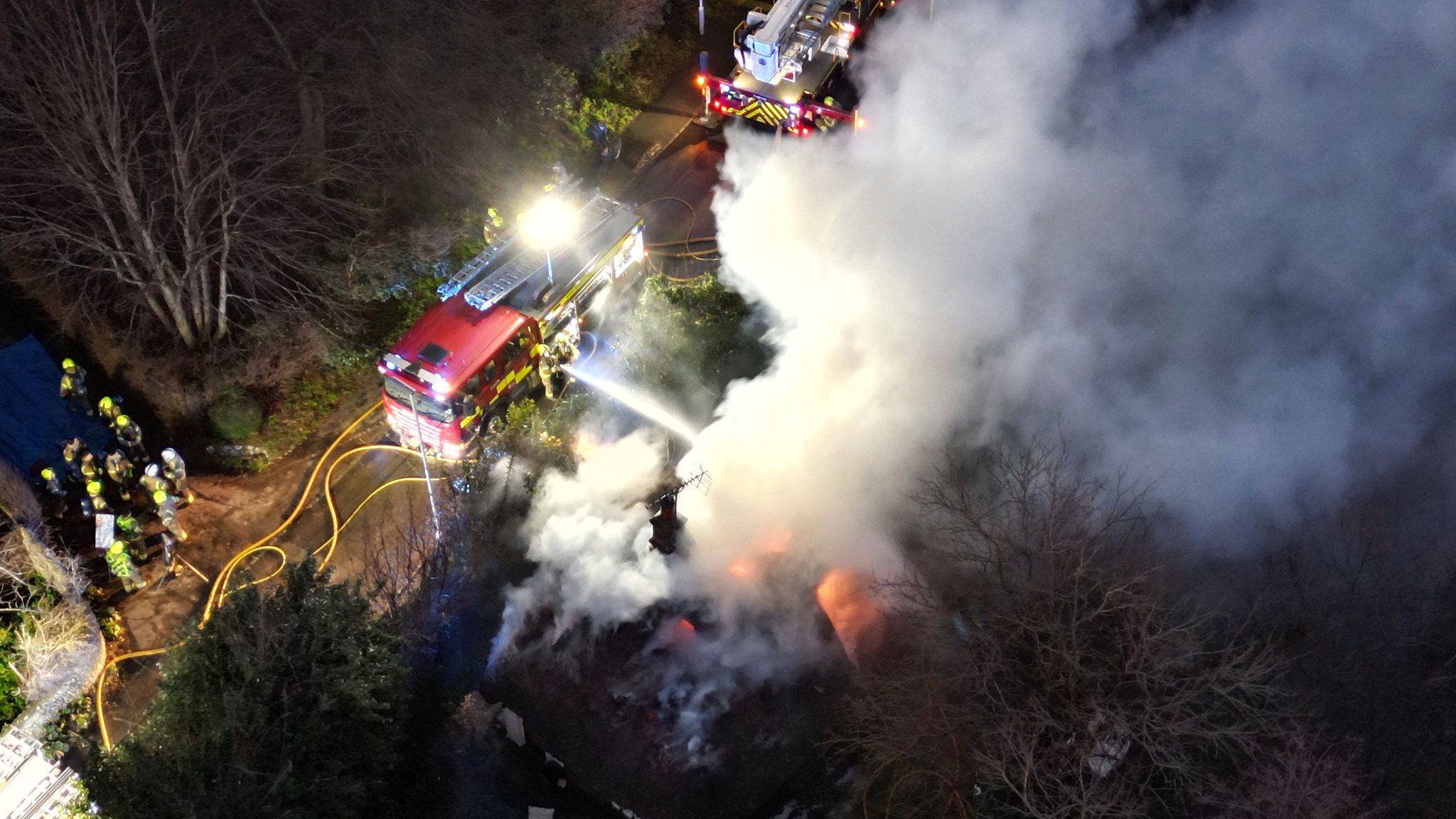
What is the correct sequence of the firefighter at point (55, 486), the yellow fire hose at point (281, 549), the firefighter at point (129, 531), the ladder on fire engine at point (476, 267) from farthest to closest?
the ladder on fire engine at point (476, 267) < the firefighter at point (55, 486) < the firefighter at point (129, 531) < the yellow fire hose at point (281, 549)

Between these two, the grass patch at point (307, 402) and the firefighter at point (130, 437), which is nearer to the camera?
the firefighter at point (130, 437)

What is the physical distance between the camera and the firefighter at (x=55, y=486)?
14.6 m

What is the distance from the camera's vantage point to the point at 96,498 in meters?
14.2

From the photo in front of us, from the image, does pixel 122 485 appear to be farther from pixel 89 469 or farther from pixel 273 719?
pixel 273 719

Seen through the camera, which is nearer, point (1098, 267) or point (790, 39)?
point (1098, 267)

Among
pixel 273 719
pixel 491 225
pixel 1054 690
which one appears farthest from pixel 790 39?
pixel 273 719

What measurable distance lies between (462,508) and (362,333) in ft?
14.7

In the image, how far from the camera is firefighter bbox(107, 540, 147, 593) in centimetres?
1381

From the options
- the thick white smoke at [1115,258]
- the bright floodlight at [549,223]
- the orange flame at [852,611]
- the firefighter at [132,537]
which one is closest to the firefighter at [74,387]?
the firefighter at [132,537]

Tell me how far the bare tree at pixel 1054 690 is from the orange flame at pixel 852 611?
0.27 meters

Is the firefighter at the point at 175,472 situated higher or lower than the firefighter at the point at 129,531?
higher

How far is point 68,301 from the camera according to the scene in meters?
16.6

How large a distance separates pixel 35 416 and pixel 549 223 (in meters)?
7.80

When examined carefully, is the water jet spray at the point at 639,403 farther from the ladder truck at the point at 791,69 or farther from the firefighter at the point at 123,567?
the firefighter at the point at 123,567
